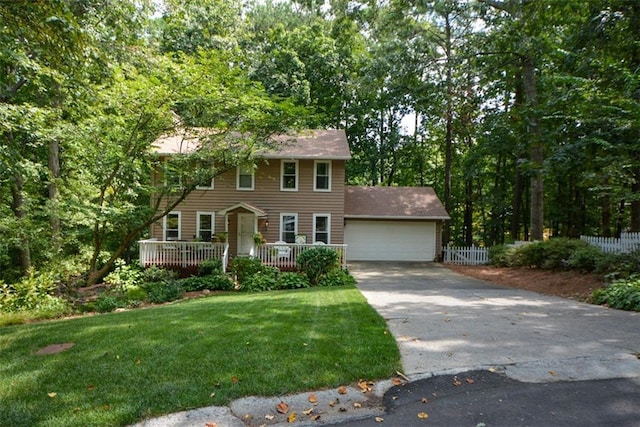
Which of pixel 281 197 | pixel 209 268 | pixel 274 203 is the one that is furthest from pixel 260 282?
pixel 281 197

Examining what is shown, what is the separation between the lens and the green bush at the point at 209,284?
40.7 ft

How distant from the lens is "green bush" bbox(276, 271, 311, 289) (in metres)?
12.2

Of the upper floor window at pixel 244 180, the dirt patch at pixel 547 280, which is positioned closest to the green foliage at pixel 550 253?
the dirt patch at pixel 547 280

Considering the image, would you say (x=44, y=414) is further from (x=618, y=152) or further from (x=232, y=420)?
(x=618, y=152)

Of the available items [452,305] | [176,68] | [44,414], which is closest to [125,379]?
[44,414]

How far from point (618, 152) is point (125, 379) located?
1234 cm

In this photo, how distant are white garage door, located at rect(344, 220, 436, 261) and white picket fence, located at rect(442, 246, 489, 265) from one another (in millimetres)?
740

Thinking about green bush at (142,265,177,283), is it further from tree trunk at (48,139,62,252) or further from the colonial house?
the colonial house

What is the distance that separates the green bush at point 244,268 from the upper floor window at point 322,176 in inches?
210

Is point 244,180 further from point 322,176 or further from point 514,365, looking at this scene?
point 514,365

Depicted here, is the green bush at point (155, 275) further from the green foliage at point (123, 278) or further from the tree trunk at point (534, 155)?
the tree trunk at point (534, 155)

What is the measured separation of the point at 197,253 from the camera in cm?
1447

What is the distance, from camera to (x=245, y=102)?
447 inches

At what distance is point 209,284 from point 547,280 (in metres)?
10.0
